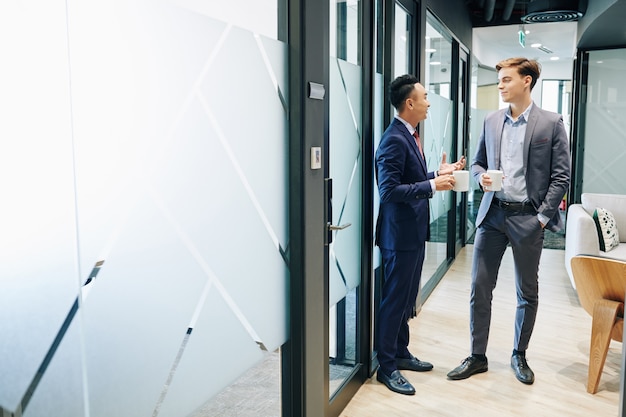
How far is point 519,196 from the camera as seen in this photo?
293 centimetres

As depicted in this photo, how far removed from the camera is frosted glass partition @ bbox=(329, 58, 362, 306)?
2.57 m

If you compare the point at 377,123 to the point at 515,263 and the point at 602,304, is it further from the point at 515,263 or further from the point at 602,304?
the point at 602,304

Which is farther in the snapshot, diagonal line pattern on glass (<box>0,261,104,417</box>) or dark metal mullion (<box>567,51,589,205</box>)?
dark metal mullion (<box>567,51,589,205</box>)

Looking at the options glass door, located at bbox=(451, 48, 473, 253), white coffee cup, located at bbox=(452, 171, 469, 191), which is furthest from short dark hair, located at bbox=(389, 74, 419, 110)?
glass door, located at bbox=(451, 48, 473, 253)

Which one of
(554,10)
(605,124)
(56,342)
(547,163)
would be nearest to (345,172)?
(547,163)

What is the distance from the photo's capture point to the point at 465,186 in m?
2.71

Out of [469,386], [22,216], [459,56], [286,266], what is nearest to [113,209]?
[22,216]

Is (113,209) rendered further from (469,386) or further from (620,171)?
(620,171)

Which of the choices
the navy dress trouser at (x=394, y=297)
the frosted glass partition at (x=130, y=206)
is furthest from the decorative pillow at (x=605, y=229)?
the frosted glass partition at (x=130, y=206)

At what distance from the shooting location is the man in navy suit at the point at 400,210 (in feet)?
9.04

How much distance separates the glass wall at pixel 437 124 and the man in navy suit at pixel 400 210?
1.25 metres

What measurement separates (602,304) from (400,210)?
3.77ft

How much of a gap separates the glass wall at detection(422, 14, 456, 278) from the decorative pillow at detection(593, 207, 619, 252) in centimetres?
126

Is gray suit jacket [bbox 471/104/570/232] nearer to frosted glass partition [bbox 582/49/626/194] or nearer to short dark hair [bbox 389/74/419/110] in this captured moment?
short dark hair [bbox 389/74/419/110]
